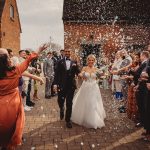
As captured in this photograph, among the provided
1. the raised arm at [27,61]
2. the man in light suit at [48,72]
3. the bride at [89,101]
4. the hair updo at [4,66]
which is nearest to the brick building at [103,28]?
the man in light suit at [48,72]

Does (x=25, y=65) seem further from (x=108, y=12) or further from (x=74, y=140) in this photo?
(x=108, y=12)

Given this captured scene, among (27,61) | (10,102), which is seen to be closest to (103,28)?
(27,61)

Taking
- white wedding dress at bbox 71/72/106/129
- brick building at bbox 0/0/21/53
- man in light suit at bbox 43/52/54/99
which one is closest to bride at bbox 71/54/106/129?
white wedding dress at bbox 71/72/106/129

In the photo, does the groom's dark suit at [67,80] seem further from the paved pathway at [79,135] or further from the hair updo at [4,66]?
the hair updo at [4,66]

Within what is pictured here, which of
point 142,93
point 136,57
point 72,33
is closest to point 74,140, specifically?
point 142,93

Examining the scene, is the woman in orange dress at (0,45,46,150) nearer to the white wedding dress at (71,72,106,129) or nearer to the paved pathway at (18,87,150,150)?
the paved pathway at (18,87,150,150)

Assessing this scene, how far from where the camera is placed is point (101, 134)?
25.5 feet

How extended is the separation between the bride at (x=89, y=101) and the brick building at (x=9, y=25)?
19.1 meters

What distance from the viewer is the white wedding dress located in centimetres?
849

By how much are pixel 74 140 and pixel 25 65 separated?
9.16 feet

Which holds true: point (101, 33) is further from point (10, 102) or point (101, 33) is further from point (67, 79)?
point (10, 102)

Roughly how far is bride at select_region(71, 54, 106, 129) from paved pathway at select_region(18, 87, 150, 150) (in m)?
0.28

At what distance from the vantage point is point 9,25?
30.4 meters

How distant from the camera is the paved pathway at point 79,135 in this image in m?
6.82
